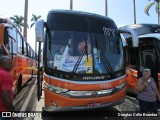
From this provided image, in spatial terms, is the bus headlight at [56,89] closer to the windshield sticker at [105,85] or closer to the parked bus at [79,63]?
the parked bus at [79,63]

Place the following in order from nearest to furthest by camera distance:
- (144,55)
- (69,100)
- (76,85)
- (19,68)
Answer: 1. (69,100)
2. (76,85)
3. (144,55)
4. (19,68)

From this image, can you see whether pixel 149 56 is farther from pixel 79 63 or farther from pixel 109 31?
pixel 79 63

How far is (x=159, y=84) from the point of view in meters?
10.0

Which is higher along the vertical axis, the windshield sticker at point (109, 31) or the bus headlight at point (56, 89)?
the windshield sticker at point (109, 31)

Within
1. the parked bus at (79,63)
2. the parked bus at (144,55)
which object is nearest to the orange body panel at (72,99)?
the parked bus at (79,63)

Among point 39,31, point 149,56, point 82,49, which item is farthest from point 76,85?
point 149,56

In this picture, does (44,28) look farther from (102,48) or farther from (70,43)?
(102,48)

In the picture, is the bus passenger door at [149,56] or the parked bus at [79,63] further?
the bus passenger door at [149,56]

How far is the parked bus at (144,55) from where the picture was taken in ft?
34.3

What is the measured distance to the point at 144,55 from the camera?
11.3 metres

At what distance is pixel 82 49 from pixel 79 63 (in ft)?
1.48

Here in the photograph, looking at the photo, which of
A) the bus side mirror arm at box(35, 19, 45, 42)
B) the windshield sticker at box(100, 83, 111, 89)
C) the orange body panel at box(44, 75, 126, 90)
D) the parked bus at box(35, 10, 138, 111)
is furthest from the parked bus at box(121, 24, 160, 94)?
the bus side mirror arm at box(35, 19, 45, 42)

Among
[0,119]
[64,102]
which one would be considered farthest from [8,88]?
[64,102]

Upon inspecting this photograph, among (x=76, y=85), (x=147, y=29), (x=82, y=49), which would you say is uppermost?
(x=147, y=29)
